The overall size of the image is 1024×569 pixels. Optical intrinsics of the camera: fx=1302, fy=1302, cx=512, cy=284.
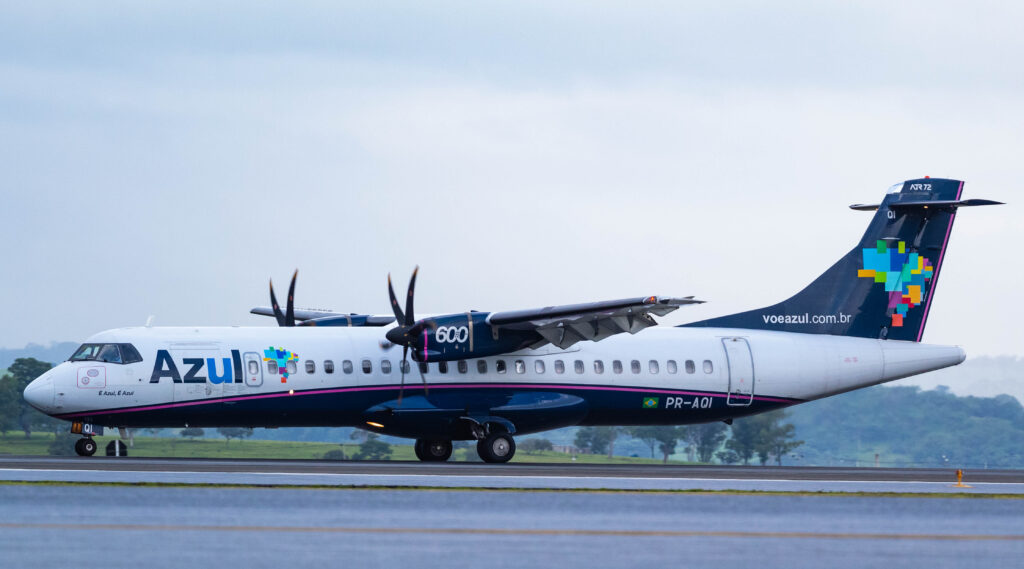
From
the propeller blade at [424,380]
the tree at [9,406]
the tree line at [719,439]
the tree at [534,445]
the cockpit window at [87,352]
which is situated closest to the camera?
the cockpit window at [87,352]

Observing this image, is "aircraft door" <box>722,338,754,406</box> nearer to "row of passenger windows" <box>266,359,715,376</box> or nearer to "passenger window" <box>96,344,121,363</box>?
"row of passenger windows" <box>266,359,715,376</box>

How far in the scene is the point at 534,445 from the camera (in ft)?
185

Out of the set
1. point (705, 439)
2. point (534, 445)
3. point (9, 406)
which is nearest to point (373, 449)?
point (534, 445)

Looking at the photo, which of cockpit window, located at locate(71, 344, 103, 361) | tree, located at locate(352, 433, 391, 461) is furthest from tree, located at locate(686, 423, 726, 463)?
cockpit window, located at locate(71, 344, 103, 361)

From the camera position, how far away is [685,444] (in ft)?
219

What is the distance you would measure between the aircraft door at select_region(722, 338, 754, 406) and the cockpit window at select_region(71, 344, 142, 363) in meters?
14.5

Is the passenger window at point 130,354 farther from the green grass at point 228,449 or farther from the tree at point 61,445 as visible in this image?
the tree at point 61,445

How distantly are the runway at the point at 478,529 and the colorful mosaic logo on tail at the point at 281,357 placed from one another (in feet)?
36.0

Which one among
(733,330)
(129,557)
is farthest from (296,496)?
(733,330)

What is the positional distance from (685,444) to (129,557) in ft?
185

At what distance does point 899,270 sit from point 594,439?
25.7 meters

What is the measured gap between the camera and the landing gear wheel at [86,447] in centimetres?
2956

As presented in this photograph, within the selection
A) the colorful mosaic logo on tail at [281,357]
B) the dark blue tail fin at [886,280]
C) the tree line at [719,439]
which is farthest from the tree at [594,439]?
the colorful mosaic logo on tail at [281,357]

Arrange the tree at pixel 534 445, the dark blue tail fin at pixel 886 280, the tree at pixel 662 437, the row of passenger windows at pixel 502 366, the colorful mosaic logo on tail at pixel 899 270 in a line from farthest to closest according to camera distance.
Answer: the tree at pixel 662 437
the tree at pixel 534 445
the colorful mosaic logo on tail at pixel 899 270
the dark blue tail fin at pixel 886 280
the row of passenger windows at pixel 502 366
